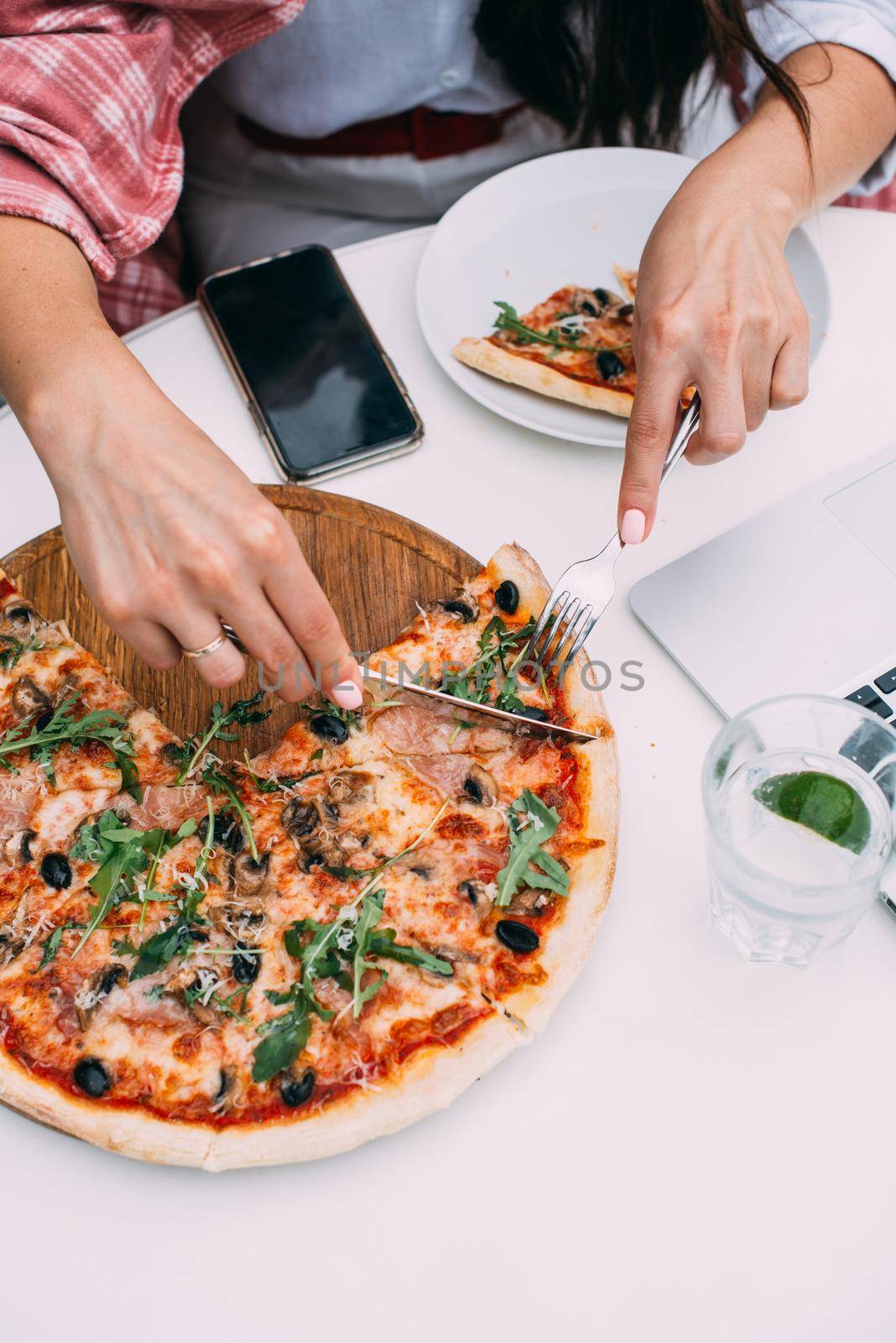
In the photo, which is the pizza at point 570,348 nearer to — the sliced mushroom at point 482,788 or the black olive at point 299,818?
the sliced mushroom at point 482,788

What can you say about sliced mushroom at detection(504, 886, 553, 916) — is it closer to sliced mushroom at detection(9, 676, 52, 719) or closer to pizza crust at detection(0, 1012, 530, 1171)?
pizza crust at detection(0, 1012, 530, 1171)

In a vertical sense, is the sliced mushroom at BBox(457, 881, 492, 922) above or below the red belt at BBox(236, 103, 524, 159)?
below

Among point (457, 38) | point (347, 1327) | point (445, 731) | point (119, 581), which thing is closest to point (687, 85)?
point (457, 38)

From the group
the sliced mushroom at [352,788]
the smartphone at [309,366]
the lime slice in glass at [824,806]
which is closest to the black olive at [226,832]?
the sliced mushroom at [352,788]

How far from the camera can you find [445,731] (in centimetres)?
148

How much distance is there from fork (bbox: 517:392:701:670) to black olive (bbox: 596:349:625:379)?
32 cm

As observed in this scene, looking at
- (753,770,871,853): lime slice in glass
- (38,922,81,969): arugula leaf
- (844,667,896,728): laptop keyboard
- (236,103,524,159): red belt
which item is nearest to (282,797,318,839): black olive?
(38,922,81,969): arugula leaf

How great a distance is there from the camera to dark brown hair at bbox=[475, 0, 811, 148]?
167 centimetres

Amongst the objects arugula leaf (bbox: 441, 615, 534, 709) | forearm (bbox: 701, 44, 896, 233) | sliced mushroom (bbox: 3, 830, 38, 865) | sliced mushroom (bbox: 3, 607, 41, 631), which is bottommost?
arugula leaf (bbox: 441, 615, 534, 709)

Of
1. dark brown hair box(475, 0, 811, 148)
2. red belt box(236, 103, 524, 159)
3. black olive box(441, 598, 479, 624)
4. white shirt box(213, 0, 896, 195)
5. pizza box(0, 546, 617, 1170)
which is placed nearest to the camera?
pizza box(0, 546, 617, 1170)

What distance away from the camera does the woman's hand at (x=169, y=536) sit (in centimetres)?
110

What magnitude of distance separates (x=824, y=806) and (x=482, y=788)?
45cm

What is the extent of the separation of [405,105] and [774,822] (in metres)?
1.59

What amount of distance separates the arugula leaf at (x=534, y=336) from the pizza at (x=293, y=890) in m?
0.44
